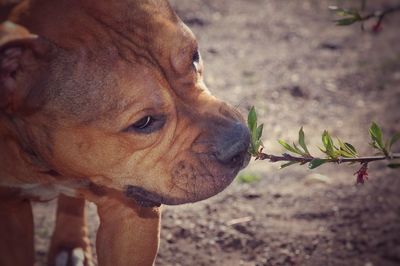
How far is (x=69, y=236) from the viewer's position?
3662 mm

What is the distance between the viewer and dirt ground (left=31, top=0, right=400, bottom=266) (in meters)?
3.73

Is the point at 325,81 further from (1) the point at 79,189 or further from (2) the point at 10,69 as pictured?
(2) the point at 10,69

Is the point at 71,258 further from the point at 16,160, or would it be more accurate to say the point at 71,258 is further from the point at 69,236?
the point at 16,160

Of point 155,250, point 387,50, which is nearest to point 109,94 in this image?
point 155,250

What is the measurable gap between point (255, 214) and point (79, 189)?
149cm

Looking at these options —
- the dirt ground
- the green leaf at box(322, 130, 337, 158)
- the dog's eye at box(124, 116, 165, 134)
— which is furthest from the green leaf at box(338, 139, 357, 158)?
the dirt ground

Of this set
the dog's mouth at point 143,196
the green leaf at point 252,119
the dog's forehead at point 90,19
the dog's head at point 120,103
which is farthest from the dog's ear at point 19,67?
the green leaf at point 252,119

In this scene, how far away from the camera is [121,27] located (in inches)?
109

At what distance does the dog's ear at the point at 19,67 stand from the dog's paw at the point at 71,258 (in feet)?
4.11

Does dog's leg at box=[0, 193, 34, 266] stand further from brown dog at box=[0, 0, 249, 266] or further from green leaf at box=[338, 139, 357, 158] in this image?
green leaf at box=[338, 139, 357, 158]

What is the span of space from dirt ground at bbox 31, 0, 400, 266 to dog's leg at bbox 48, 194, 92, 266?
28 cm

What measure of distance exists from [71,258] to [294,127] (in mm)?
2312

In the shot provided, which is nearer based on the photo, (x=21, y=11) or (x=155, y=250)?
(x=21, y=11)

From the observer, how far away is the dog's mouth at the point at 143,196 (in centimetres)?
282
